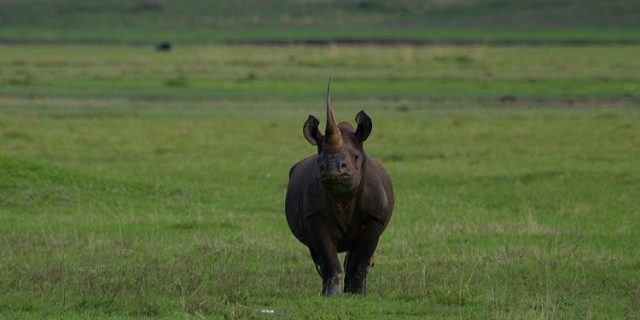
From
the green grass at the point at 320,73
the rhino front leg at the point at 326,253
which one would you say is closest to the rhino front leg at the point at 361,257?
the rhino front leg at the point at 326,253

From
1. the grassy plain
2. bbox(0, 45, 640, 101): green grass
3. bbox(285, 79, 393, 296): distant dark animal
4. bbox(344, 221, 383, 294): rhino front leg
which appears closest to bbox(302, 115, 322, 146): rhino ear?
bbox(285, 79, 393, 296): distant dark animal

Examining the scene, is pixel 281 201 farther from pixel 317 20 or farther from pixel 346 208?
pixel 317 20

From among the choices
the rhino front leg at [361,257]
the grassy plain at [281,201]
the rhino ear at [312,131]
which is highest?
the rhino ear at [312,131]

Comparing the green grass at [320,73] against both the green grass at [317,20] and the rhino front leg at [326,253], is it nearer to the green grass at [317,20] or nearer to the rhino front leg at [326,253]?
the green grass at [317,20]

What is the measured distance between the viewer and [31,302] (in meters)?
10.4

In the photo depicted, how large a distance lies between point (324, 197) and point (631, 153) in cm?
1498

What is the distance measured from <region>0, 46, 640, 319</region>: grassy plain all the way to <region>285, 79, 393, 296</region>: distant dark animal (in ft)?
1.04

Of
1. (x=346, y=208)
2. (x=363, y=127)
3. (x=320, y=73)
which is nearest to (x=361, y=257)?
(x=346, y=208)

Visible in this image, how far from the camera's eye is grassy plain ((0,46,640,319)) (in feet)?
35.7

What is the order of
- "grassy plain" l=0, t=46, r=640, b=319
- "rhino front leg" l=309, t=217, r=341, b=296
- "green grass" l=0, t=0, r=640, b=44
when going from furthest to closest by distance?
"green grass" l=0, t=0, r=640, b=44
"grassy plain" l=0, t=46, r=640, b=319
"rhino front leg" l=309, t=217, r=341, b=296

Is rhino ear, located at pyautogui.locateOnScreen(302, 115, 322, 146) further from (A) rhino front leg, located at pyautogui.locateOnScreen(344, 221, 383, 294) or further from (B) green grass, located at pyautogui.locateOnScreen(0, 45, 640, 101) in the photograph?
(B) green grass, located at pyautogui.locateOnScreen(0, 45, 640, 101)

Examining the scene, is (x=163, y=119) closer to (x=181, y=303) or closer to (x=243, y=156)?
(x=243, y=156)

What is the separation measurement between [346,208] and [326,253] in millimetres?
355

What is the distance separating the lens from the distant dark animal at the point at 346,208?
10367 mm
